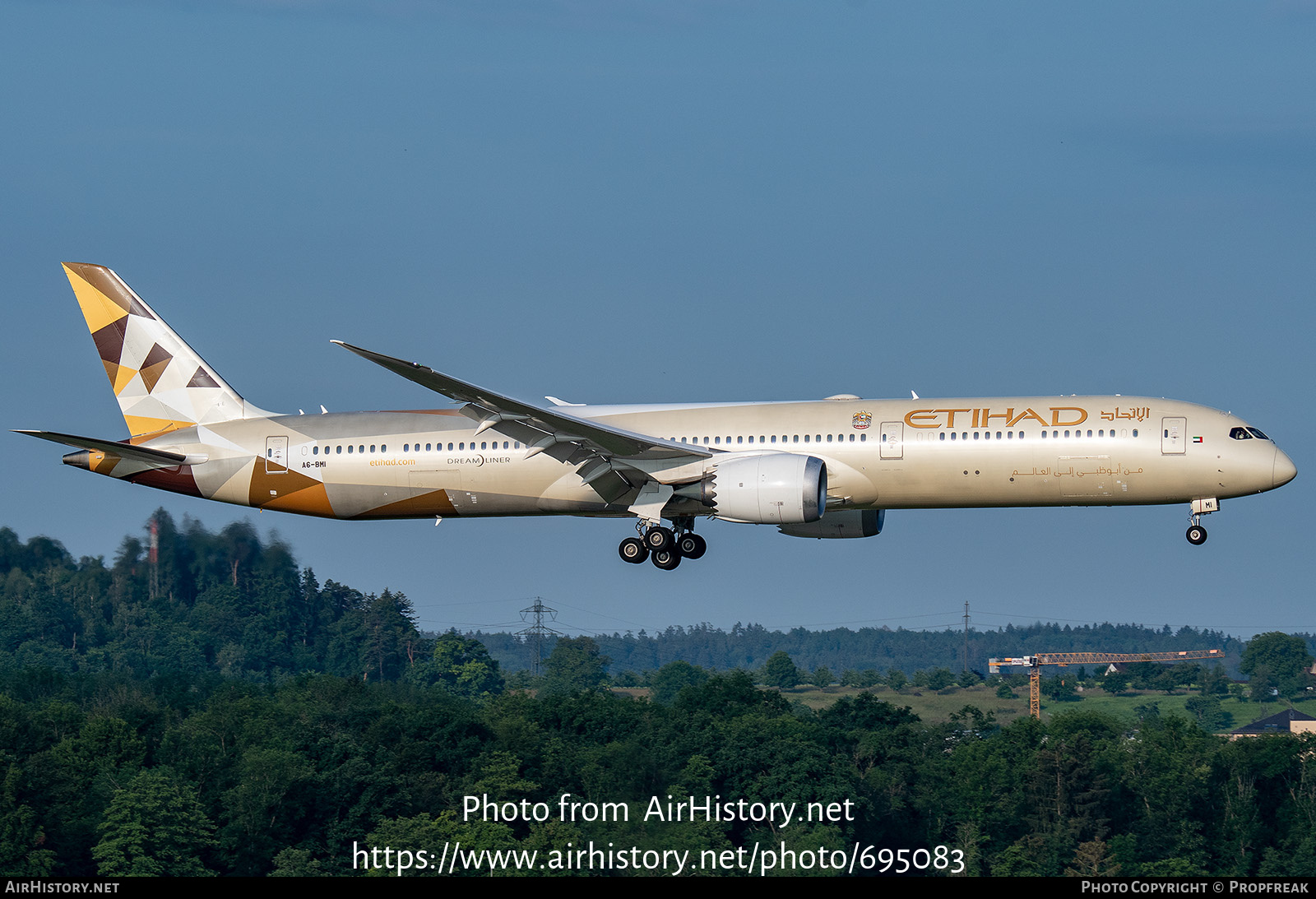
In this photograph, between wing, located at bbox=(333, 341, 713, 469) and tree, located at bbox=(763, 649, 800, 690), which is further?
tree, located at bbox=(763, 649, 800, 690)

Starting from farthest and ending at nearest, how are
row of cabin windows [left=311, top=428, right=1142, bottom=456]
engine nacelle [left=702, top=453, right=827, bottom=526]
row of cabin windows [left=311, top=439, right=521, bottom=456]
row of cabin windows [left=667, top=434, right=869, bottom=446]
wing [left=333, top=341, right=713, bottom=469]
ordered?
1. row of cabin windows [left=311, top=439, right=521, bottom=456]
2. row of cabin windows [left=667, top=434, right=869, bottom=446]
3. row of cabin windows [left=311, top=428, right=1142, bottom=456]
4. engine nacelle [left=702, top=453, right=827, bottom=526]
5. wing [left=333, top=341, right=713, bottom=469]

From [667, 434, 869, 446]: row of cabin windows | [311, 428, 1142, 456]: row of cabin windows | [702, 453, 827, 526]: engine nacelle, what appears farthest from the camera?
[667, 434, 869, 446]: row of cabin windows

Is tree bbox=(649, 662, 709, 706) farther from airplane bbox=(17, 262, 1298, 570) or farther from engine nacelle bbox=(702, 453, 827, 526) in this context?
engine nacelle bbox=(702, 453, 827, 526)

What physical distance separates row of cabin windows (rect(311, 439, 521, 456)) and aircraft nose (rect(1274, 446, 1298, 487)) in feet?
70.4

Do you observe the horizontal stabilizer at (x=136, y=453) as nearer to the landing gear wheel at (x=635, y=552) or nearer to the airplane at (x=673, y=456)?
the airplane at (x=673, y=456)

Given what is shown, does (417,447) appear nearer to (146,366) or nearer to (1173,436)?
(146,366)

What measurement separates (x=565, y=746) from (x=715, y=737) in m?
10.6

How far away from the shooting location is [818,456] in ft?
151

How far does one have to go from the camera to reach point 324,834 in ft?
336

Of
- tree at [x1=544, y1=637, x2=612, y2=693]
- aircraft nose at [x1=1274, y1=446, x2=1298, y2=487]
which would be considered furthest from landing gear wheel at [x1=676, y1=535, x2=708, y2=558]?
tree at [x1=544, y1=637, x2=612, y2=693]

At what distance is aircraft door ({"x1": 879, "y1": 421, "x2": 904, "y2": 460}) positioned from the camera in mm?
45312

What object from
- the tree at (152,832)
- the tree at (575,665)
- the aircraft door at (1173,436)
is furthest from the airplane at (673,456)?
the tree at (575,665)

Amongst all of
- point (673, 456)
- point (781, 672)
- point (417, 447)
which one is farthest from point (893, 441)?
point (781, 672)

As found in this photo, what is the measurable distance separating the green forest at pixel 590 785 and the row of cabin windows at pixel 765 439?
3923 cm
